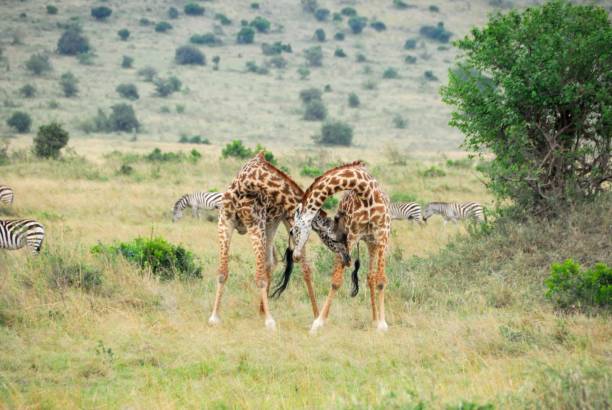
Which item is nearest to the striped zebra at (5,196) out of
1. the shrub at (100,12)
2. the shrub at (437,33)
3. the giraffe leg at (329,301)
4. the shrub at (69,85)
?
the giraffe leg at (329,301)

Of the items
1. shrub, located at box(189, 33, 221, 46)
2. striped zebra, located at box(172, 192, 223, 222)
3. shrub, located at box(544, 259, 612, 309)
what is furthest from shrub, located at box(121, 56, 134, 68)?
shrub, located at box(544, 259, 612, 309)

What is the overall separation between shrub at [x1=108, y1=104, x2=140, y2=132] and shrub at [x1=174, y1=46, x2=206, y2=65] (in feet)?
55.7

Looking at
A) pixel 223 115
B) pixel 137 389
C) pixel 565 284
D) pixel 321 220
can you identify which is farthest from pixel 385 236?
pixel 223 115

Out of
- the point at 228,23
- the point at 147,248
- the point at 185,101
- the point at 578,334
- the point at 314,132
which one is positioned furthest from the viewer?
the point at 228,23

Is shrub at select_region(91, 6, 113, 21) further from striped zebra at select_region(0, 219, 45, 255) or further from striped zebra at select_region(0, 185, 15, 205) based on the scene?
striped zebra at select_region(0, 219, 45, 255)

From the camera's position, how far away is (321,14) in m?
72.4

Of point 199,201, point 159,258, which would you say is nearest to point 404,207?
point 199,201

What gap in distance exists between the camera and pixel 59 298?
8812 millimetres

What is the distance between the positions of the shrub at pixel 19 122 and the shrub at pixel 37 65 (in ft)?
46.4

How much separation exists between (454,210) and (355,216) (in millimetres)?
10761

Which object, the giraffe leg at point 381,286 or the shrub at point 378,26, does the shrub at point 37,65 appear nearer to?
the shrub at point 378,26

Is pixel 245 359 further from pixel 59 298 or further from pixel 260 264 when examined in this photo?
pixel 59 298

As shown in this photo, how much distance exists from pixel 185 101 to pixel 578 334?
41090 millimetres

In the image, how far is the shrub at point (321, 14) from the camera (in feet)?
237
